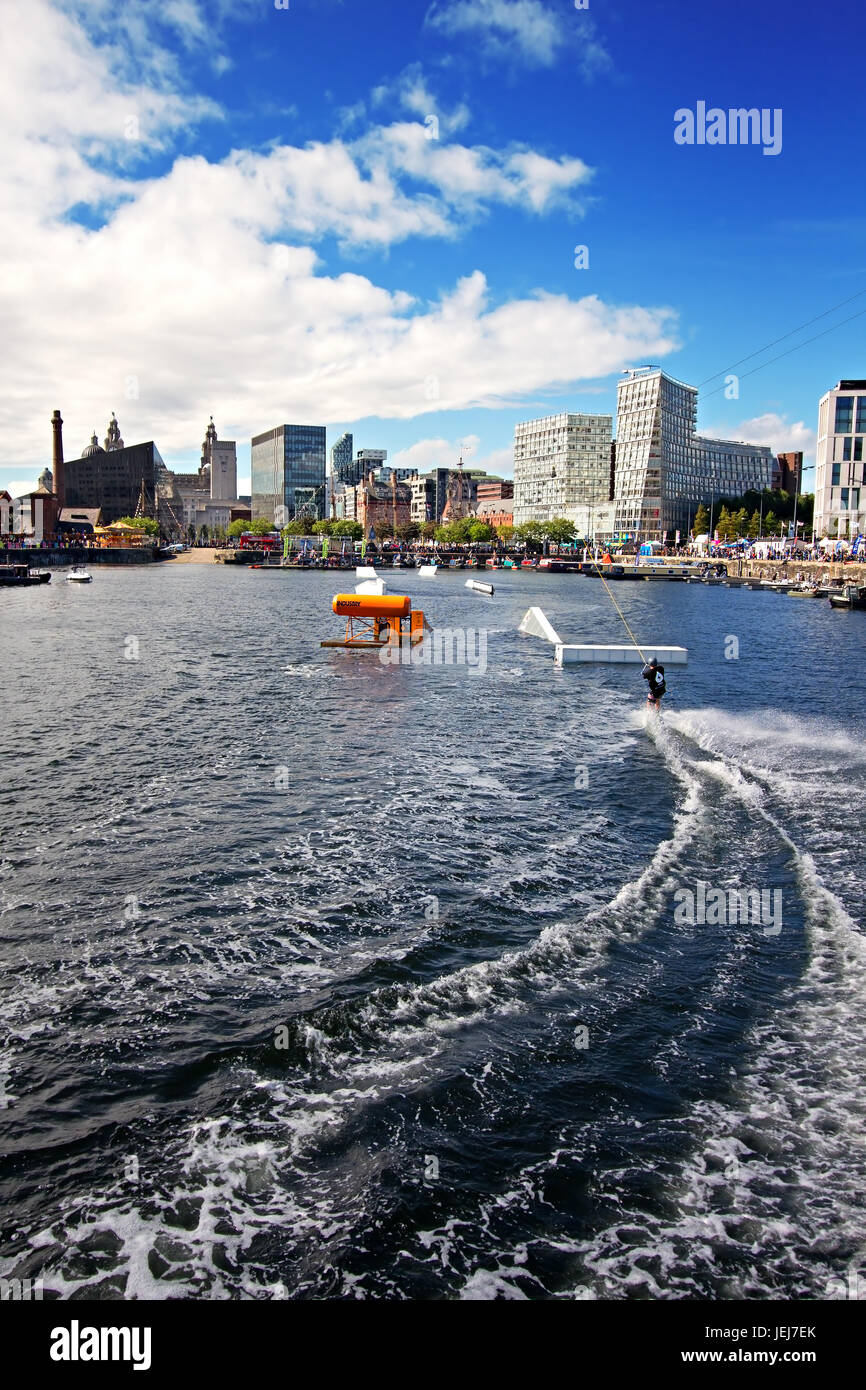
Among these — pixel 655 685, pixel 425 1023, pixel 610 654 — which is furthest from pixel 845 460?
pixel 425 1023

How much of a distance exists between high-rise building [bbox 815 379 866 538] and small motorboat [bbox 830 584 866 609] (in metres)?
71.6

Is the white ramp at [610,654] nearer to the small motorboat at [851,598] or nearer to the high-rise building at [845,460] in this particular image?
the small motorboat at [851,598]

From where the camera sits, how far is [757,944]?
14.2 m

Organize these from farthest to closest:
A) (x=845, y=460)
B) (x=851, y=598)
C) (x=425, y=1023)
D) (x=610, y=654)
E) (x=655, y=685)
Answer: (x=845, y=460), (x=851, y=598), (x=610, y=654), (x=655, y=685), (x=425, y=1023)

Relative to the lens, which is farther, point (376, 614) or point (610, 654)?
point (376, 614)

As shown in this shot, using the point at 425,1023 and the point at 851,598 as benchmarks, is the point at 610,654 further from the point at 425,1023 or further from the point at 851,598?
the point at 851,598

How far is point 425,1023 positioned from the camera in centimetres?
1163

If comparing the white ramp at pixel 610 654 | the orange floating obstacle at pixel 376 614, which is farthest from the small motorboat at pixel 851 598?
the orange floating obstacle at pixel 376 614

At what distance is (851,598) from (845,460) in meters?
82.0

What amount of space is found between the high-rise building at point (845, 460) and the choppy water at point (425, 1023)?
16851cm

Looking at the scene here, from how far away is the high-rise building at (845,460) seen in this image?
17125cm

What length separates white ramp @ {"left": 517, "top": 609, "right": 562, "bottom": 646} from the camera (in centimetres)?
6316

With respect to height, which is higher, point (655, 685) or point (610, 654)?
point (610, 654)
